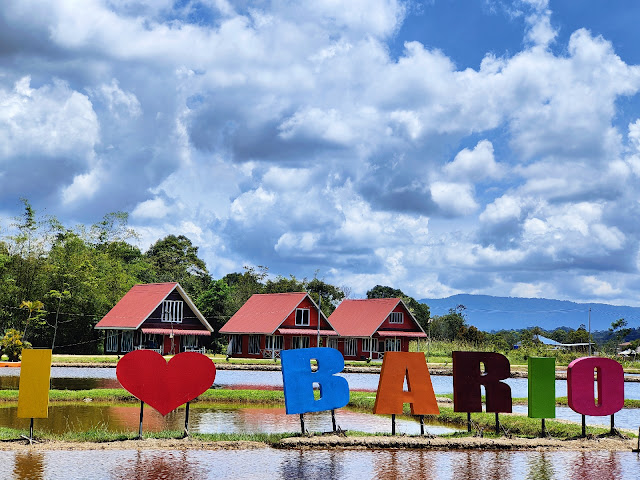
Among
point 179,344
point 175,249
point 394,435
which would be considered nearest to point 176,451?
point 394,435

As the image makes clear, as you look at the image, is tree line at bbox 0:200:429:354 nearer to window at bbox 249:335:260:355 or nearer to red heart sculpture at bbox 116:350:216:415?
window at bbox 249:335:260:355

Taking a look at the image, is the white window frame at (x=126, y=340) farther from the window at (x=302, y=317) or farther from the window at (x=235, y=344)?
the window at (x=302, y=317)

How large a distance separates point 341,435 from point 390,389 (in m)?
1.66

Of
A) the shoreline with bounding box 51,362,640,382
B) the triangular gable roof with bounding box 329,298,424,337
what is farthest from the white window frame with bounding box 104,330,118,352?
the triangular gable roof with bounding box 329,298,424,337

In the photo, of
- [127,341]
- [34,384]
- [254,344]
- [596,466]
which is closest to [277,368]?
[254,344]

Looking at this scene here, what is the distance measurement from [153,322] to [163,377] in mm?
45023

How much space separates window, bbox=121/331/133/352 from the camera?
61509mm

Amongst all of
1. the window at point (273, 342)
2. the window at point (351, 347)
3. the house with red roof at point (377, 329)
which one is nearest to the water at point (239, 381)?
the window at point (273, 342)

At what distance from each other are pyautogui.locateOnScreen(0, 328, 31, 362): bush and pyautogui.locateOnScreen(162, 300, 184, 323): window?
16.0m

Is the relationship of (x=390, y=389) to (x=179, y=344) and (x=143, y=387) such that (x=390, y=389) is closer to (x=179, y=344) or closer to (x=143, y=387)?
(x=143, y=387)

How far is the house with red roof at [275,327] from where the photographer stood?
6322 cm

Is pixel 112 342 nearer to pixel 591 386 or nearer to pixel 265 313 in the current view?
pixel 265 313

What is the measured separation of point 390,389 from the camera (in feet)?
59.8

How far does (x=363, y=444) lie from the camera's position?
16.9 meters
